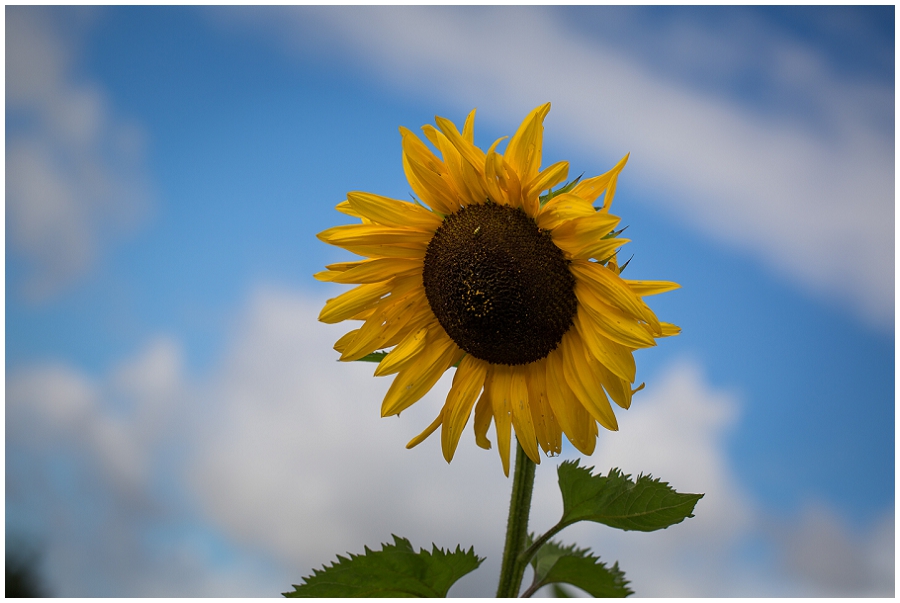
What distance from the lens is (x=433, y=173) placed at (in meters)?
1.88

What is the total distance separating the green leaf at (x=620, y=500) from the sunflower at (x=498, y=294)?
8.7 inches

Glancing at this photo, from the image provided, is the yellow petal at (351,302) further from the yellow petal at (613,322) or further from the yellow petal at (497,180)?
the yellow petal at (613,322)

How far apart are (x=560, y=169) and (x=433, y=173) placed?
14.0 inches

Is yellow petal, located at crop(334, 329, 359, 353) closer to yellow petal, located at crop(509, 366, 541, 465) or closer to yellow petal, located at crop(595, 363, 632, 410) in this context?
yellow petal, located at crop(509, 366, 541, 465)

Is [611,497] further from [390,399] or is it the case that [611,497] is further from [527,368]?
[390,399]

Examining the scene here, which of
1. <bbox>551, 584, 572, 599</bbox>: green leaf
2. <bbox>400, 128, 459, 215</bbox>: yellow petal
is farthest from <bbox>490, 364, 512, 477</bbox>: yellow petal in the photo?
<bbox>551, 584, 572, 599</bbox>: green leaf

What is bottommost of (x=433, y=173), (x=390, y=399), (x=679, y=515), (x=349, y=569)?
(x=349, y=569)

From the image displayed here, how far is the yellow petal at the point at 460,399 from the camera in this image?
2.00m

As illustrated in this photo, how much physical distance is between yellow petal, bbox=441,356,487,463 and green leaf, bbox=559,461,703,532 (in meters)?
0.35

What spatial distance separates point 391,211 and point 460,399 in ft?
1.79

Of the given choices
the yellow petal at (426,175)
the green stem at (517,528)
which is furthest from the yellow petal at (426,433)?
the yellow petal at (426,175)

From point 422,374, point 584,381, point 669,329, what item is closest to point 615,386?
point 584,381

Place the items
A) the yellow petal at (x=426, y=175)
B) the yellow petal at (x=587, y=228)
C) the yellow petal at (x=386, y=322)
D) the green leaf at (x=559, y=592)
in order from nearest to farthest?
1. the yellow petal at (x=587, y=228)
2. the yellow petal at (x=426, y=175)
3. the yellow petal at (x=386, y=322)
4. the green leaf at (x=559, y=592)

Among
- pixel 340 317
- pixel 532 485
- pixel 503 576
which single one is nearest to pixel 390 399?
pixel 340 317
